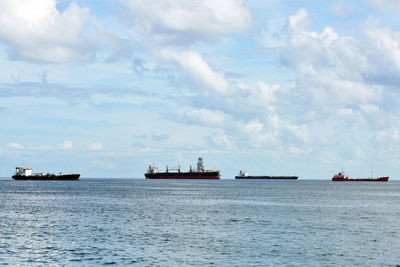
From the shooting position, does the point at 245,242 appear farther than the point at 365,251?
Yes

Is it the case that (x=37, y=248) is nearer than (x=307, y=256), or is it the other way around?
(x=307, y=256)

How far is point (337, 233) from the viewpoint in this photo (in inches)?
2383

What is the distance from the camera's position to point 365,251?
47625 millimetres

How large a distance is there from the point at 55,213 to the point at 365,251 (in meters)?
58.7

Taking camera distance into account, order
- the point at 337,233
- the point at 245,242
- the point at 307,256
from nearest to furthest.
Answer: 1. the point at 307,256
2. the point at 245,242
3. the point at 337,233

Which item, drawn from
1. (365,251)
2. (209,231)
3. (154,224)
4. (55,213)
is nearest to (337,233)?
(365,251)

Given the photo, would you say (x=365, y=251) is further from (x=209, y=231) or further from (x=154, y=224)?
(x=154, y=224)

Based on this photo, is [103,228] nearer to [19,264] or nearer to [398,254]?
[19,264]

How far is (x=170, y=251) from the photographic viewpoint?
4712 centimetres

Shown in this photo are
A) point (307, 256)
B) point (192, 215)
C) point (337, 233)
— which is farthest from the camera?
point (192, 215)

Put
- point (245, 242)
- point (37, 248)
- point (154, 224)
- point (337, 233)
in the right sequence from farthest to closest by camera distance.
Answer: point (154, 224) → point (337, 233) → point (245, 242) → point (37, 248)

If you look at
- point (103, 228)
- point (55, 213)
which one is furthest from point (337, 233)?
point (55, 213)

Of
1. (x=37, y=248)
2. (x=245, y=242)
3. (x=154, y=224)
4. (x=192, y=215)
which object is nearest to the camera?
(x=37, y=248)

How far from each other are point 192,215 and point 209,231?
72.0ft
